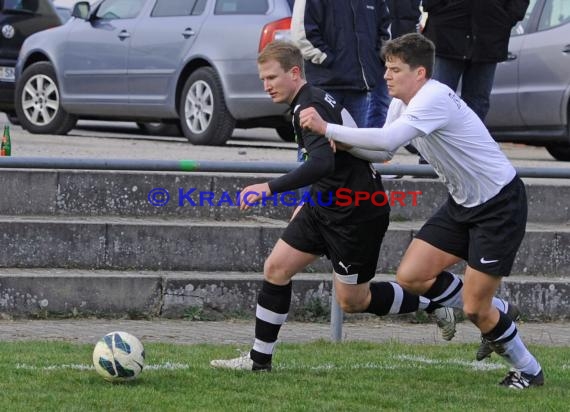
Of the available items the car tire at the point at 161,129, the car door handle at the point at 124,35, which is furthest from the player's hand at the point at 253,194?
the car tire at the point at 161,129

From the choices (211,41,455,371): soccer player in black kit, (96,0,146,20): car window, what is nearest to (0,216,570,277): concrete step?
(211,41,455,371): soccer player in black kit

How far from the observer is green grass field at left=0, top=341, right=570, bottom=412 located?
6.73 meters

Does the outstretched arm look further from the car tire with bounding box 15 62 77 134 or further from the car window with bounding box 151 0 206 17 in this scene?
the car tire with bounding box 15 62 77 134

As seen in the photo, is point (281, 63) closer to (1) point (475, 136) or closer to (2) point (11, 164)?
(1) point (475, 136)

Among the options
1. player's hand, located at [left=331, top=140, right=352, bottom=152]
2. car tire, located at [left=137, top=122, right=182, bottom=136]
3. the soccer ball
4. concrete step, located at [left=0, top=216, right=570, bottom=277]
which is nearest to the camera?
the soccer ball

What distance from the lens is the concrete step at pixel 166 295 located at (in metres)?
9.48

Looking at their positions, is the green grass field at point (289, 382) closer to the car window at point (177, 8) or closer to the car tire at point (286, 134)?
the car window at point (177, 8)

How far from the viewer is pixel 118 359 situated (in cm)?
711

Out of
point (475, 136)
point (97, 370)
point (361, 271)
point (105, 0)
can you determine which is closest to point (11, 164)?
point (97, 370)

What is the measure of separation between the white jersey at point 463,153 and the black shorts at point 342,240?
528 mm

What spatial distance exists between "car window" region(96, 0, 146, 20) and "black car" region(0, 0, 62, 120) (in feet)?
8.47

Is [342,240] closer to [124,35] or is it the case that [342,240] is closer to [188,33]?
[188,33]

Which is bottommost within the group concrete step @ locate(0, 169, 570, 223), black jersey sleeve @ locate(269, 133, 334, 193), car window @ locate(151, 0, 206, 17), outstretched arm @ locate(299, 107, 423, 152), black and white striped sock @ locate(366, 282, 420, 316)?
concrete step @ locate(0, 169, 570, 223)

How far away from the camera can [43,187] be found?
10570 mm
